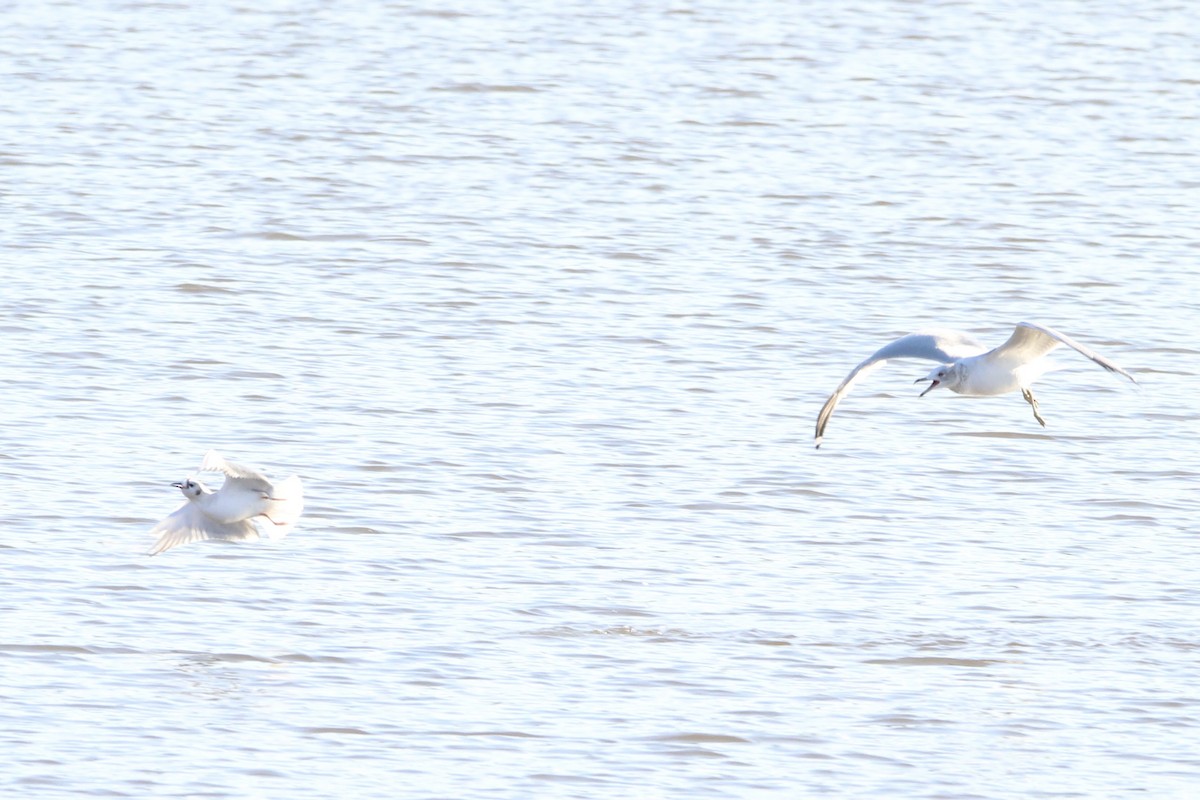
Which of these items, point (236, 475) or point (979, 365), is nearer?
point (236, 475)

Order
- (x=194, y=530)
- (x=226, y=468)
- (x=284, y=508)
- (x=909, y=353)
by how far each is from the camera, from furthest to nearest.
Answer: (x=909, y=353) → (x=194, y=530) → (x=284, y=508) → (x=226, y=468)

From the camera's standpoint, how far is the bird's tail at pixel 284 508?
9.23 meters

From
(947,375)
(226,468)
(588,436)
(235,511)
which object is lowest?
(588,436)

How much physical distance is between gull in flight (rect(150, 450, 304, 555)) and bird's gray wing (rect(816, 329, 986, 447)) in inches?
92.7

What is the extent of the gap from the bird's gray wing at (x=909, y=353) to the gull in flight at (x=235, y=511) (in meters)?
2.36

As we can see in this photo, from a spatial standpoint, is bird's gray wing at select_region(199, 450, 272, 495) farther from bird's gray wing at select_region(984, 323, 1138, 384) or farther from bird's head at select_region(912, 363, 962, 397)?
bird's gray wing at select_region(984, 323, 1138, 384)

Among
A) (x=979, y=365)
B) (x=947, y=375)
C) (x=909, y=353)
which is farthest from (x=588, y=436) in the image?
(x=979, y=365)

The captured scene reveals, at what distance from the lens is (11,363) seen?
42.7 ft

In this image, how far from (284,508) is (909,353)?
288 cm

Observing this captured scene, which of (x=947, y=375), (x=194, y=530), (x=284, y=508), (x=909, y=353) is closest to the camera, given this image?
(x=284, y=508)

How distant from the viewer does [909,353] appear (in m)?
10.5

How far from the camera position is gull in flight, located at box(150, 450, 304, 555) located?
30.5 ft

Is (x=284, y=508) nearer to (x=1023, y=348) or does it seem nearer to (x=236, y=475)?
(x=236, y=475)

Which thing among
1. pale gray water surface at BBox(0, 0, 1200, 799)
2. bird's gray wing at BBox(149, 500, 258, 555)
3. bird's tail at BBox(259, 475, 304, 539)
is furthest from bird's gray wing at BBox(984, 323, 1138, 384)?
bird's gray wing at BBox(149, 500, 258, 555)
